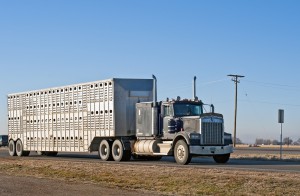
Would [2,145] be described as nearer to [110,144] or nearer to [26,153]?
[26,153]

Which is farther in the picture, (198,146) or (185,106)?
(185,106)

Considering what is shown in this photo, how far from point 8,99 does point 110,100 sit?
13517 millimetres

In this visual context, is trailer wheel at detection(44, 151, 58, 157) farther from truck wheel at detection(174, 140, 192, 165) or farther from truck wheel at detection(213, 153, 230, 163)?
truck wheel at detection(213, 153, 230, 163)

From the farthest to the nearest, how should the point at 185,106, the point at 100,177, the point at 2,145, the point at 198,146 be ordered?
the point at 2,145 < the point at 185,106 < the point at 198,146 < the point at 100,177

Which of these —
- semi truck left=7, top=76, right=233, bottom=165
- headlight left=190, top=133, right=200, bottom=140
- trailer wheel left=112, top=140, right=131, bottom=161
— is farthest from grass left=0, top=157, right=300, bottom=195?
trailer wheel left=112, top=140, right=131, bottom=161

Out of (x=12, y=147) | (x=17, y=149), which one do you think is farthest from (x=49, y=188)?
(x=12, y=147)

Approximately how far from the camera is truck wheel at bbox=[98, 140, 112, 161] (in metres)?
32.4

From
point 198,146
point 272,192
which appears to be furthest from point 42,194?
point 198,146

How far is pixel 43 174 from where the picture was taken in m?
23.7

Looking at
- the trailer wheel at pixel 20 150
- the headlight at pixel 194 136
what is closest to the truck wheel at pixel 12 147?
the trailer wheel at pixel 20 150

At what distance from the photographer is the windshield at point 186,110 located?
96.9 ft

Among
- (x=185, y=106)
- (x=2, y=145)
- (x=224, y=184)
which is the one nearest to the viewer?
(x=224, y=184)

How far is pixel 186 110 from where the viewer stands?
29.7 metres

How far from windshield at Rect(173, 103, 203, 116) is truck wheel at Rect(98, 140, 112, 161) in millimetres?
4950
